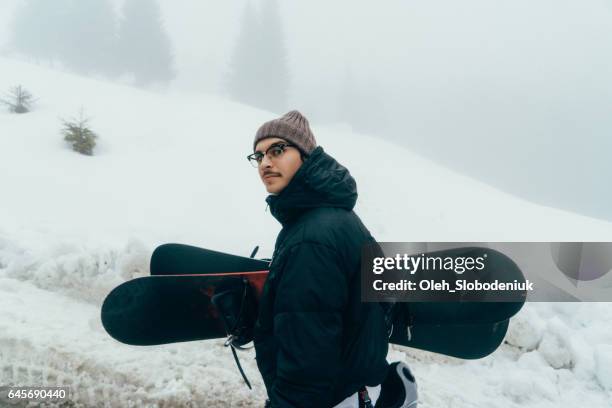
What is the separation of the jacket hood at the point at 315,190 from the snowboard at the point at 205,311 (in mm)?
729

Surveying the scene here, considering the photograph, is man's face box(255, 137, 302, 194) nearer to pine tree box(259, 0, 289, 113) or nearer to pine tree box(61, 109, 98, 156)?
pine tree box(61, 109, 98, 156)

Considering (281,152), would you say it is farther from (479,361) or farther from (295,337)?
(479,361)

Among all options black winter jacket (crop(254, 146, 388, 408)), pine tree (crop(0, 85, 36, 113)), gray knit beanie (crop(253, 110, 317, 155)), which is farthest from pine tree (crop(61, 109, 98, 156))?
black winter jacket (crop(254, 146, 388, 408))

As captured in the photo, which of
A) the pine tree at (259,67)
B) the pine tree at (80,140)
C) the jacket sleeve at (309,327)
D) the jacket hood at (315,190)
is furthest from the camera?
the pine tree at (259,67)

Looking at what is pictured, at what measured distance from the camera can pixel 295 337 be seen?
1531mm

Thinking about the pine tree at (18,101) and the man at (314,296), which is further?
the pine tree at (18,101)

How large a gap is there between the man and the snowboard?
724 mm

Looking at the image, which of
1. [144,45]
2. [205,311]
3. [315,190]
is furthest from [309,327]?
[144,45]

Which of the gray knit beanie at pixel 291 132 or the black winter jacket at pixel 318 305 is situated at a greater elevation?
the gray knit beanie at pixel 291 132

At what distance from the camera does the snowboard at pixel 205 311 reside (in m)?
2.59

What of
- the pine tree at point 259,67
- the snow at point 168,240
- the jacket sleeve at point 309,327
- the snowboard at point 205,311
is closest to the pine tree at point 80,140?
the snow at point 168,240

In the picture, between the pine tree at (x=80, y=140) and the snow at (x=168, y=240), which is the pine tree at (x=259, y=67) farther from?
the pine tree at (x=80, y=140)

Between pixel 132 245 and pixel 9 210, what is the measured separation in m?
2.87

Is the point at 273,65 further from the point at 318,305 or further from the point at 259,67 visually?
the point at 318,305
